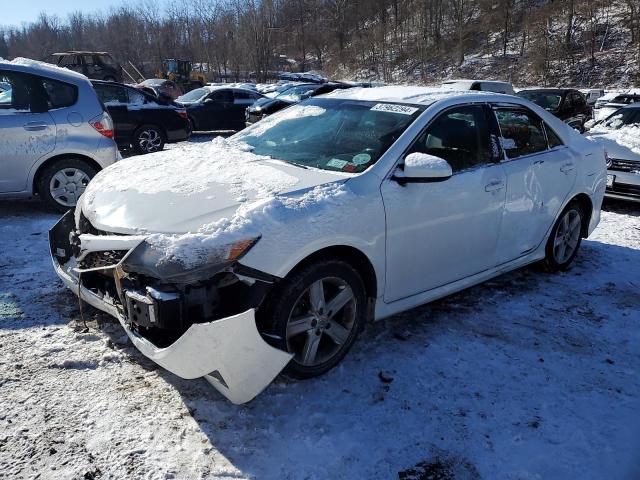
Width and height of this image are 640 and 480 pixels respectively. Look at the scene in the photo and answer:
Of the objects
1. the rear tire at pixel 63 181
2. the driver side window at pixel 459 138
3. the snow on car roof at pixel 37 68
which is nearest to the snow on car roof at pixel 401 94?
the driver side window at pixel 459 138

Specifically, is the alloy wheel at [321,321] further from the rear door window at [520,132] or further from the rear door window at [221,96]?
the rear door window at [221,96]

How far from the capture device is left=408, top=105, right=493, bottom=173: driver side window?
360cm

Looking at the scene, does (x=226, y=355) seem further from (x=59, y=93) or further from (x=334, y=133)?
(x=59, y=93)

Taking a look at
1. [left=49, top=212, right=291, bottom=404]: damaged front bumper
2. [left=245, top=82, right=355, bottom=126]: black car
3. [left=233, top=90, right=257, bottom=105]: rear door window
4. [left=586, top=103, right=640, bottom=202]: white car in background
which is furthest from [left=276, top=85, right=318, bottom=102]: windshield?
[left=49, top=212, right=291, bottom=404]: damaged front bumper

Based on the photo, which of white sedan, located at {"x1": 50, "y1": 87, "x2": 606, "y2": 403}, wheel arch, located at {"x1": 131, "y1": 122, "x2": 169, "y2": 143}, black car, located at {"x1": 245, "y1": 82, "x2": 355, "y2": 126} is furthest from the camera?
black car, located at {"x1": 245, "y1": 82, "x2": 355, "y2": 126}

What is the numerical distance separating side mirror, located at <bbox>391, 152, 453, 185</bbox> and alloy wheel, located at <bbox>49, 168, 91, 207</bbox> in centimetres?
440

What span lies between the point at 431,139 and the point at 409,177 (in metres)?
0.52

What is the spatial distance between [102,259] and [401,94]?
2.50m

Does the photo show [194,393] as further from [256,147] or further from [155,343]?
[256,147]

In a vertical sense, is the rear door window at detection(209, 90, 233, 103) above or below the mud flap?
above

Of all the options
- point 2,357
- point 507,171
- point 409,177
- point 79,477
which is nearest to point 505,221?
point 507,171

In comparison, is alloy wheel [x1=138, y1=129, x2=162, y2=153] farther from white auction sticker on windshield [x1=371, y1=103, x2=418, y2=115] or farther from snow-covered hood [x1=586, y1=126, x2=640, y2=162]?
white auction sticker on windshield [x1=371, y1=103, x2=418, y2=115]

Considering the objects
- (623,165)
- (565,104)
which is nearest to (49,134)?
(623,165)

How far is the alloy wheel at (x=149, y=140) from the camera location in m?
11.6
